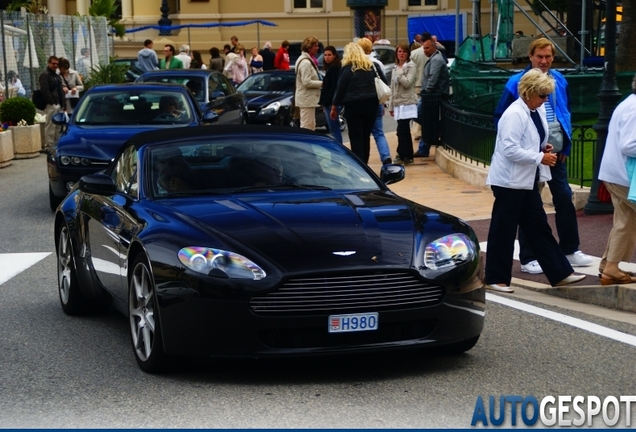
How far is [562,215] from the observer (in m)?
10.8

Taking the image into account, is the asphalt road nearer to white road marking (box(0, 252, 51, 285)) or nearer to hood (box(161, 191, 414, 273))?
hood (box(161, 191, 414, 273))

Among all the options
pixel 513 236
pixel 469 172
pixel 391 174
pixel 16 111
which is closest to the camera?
pixel 391 174

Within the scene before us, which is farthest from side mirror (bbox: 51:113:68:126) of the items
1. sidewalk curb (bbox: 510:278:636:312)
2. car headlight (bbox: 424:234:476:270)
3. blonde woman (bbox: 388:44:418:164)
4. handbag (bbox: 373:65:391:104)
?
car headlight (bbox: 424:234:476:270)

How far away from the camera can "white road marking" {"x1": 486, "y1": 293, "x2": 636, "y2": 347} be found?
8125 millimetres

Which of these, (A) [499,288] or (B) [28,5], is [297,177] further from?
(B) [28,5]

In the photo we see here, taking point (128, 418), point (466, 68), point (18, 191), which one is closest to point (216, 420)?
point (128, 418)

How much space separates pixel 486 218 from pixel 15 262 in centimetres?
509

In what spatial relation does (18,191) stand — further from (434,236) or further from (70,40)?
(70,40)

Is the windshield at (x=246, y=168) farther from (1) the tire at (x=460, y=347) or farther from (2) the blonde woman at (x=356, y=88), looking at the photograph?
(2) the blonde woman at (x=356, y=88)

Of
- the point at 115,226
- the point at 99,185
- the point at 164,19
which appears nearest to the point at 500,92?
the point at 99,185

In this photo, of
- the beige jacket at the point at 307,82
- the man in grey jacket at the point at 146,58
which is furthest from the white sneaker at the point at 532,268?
the man in grey jacket at the point at 146,58

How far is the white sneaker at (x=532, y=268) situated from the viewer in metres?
10.8

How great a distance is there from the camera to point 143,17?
59906 mm

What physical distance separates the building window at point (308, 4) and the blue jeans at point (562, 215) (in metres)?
49.9
